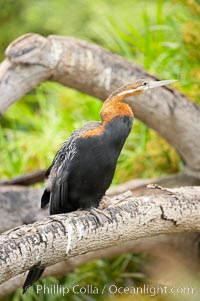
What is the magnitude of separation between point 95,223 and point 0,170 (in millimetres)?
2297

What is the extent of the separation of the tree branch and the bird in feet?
0.37

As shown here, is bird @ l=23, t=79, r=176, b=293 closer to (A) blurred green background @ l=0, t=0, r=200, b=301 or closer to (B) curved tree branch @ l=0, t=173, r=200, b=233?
(B) curved tree branch @ l=0, t=173, r=200, b=233

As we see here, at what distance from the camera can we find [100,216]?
9.82 ft

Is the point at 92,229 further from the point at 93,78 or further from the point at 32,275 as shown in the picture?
the point at 93,78

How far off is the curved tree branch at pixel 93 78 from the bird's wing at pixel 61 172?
758 mm

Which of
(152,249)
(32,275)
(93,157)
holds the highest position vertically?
(93,157)

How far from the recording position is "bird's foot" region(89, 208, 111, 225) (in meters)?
2.98

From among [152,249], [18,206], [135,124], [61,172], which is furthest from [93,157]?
[135,124]

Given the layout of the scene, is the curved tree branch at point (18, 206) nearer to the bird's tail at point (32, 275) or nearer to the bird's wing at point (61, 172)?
the bird's wing at point (61, 172)

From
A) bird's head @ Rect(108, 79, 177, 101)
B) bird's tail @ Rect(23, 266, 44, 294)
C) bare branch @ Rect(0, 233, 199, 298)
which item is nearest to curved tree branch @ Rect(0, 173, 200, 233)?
bare branch @ Rect(0, 233, 199, 298)

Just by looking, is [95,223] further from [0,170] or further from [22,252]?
[0,170]

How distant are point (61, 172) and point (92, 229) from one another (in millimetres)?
325

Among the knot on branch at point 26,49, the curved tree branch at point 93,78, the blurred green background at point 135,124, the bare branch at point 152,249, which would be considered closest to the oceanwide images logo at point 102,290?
the blurred green background at point 135,124

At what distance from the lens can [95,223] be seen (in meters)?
2.97
